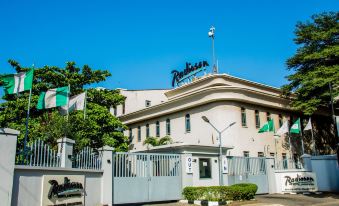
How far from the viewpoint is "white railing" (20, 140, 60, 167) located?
1405 cm

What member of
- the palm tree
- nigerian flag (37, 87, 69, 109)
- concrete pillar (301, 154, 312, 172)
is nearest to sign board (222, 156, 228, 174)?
concrete pillar (301, 154, 312, 172)

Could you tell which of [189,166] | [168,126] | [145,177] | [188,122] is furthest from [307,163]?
[168,126]

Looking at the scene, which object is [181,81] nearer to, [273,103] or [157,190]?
[273,103]

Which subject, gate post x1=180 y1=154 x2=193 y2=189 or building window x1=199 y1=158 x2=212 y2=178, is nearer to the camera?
gate post x1=180 y1=154 x2=193 y2=189

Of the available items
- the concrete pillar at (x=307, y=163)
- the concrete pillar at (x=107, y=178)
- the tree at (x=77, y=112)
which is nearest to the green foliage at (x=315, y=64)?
the concrete pillar at (x=307, y=163)

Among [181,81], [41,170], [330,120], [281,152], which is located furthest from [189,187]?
[330,120]

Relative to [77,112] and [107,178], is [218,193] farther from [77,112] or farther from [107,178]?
[77,112]

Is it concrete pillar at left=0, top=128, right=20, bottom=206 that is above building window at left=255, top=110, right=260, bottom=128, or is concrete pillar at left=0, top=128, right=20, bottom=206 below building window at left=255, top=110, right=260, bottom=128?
below

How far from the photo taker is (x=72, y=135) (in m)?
20.9

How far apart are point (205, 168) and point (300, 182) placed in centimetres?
710

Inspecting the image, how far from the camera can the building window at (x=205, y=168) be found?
72.0 feet

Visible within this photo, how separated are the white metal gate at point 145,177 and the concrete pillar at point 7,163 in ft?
18.9

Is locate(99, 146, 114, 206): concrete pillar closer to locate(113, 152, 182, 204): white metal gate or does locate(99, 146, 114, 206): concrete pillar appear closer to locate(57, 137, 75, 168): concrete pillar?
locate(113, 152, 182, 204): white metal gate

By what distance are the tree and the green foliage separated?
16486 mm
